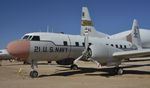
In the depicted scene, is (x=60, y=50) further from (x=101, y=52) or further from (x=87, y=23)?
(x=87, y=23)

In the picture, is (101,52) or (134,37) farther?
(134,37)

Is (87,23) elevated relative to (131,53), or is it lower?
elevated

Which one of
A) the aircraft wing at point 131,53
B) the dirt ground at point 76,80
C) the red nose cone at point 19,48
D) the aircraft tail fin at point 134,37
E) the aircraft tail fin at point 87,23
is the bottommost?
the dirt ground at point 76,80

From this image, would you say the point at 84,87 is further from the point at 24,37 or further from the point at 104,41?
the point at 104,41

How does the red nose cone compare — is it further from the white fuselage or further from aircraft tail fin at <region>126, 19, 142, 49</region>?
aircraft tail fin at <region>126, 19, 142, 49</region>

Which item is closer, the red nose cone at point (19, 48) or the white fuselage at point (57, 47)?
the red nose cone at point (19, 48)

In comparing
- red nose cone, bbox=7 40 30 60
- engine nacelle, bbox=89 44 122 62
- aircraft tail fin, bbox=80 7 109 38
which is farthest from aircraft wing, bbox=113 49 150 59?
aircraft tail fin, bbox=80 7 109 38

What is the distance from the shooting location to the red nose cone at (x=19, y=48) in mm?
11250

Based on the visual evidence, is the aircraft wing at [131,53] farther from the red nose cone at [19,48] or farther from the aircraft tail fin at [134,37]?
the aircraft tail fin at [134,37]

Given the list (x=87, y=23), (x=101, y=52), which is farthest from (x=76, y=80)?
(x=87, y=23)

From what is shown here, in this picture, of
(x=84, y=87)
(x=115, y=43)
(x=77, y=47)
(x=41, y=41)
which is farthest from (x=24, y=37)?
(x=115, y=43)

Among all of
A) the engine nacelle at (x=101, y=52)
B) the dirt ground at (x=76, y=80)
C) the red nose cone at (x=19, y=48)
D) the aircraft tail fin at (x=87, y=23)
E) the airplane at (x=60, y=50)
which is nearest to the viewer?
the dirt ground at (x=76, y=80)

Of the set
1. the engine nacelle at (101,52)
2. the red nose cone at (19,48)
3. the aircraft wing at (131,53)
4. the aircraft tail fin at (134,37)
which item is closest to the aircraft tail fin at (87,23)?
the aircraft tail fin at (134,37)

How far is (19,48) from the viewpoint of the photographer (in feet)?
36.9
